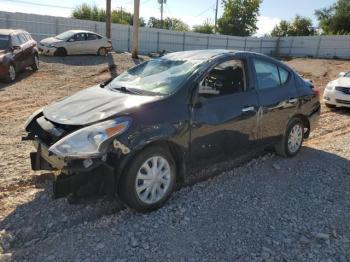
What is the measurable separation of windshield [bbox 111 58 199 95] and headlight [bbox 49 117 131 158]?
89 centimetres

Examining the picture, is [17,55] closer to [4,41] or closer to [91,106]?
[4,41]

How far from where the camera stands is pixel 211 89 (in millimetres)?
4641

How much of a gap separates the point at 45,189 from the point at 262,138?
2926 mm

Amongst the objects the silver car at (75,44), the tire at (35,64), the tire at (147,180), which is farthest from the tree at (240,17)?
the tire at (147,180)

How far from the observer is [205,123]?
14.5 feet

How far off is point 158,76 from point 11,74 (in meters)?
9.16

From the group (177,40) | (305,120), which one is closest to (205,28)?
(177,40)

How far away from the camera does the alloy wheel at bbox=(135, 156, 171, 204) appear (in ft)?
13.0

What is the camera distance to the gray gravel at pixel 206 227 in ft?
11.4

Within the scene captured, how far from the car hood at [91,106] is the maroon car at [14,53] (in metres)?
8.43

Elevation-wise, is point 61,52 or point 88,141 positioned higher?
point 88,141

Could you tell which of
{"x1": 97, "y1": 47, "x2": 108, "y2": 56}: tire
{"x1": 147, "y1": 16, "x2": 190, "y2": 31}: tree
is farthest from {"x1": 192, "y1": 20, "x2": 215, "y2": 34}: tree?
{"x1": 97, "y1": 47, "x2": 108, "y2": 56}: tire

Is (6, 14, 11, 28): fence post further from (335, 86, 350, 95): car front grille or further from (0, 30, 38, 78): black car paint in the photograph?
(335, 86, 350, 95): car front grille

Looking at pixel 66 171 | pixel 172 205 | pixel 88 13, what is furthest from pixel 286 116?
pixel 88 13
